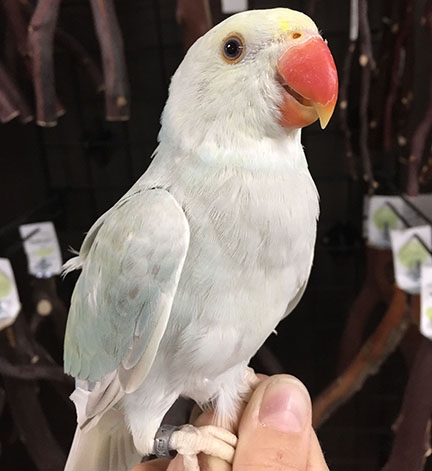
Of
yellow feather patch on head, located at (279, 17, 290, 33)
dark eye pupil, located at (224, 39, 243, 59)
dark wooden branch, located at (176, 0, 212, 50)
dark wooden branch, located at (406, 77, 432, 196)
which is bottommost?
dark wooden branch, located at (406, 77, 432, 196)

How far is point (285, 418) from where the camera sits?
0.53m

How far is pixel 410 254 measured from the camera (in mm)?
897

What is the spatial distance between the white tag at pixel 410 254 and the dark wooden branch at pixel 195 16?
489 millimetres

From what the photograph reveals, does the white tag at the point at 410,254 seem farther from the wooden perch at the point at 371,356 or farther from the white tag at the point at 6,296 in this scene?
the white tag at the point at 6,296

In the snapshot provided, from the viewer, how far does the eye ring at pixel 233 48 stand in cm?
42

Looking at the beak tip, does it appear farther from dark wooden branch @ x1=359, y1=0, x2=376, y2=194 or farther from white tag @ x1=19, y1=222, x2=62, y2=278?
white tag @ x1=19, y1=222, x2=62, y2=278

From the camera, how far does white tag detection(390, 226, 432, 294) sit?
88 cm

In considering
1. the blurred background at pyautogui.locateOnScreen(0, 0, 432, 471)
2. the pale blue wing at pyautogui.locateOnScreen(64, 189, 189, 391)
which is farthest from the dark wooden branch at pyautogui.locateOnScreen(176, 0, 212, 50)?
the pale blue wing at pyautogui.locateOnScreen(64, 189, 189, 391)

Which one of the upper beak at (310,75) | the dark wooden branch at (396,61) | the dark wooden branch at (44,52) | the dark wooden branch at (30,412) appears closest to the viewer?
the upper beak at (310,75)

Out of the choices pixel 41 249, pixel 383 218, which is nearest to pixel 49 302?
pixel 41 249

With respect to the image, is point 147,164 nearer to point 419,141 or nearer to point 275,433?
point 419,141

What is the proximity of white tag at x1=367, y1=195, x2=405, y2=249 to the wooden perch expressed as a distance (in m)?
0.12

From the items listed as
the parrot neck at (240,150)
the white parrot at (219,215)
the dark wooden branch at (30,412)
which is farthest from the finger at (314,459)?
the dark wooden branch at (30,412)

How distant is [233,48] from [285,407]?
367mm
